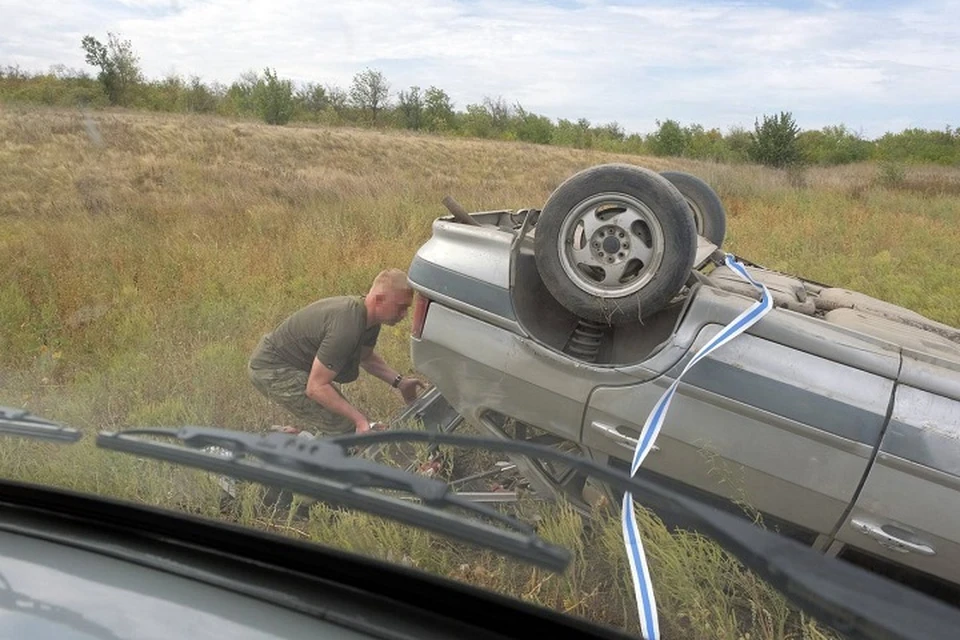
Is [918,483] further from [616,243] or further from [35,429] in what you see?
[35,429]

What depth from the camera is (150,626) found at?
1.40 meters

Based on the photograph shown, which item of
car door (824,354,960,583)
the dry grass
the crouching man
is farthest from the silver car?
the crouching man

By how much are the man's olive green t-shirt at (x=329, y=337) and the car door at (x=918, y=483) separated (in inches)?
94.6

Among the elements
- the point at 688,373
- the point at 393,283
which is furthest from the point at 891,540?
the point at 393,283

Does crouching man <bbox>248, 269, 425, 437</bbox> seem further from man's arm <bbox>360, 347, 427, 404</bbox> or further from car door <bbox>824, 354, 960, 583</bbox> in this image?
car door <bbox>824, 354, 960, 583</bbox>

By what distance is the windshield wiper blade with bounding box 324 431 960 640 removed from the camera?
126cm

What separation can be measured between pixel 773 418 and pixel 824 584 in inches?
48.2

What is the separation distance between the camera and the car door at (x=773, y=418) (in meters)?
2.42

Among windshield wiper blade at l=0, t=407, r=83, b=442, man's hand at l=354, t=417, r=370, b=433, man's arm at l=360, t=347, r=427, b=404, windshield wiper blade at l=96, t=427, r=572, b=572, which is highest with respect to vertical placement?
windshield wiper blade at l=96, t=427, r=572, b=572

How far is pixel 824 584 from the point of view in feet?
4.33

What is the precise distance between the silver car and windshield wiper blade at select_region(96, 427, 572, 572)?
114 centimetres

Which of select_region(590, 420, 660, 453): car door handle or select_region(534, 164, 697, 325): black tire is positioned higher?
select_region(534, 164, 697, 325): black tire

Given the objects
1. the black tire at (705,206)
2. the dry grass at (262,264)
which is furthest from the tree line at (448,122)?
the black tire at (705,206)

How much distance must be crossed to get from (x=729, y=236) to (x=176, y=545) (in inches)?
336
